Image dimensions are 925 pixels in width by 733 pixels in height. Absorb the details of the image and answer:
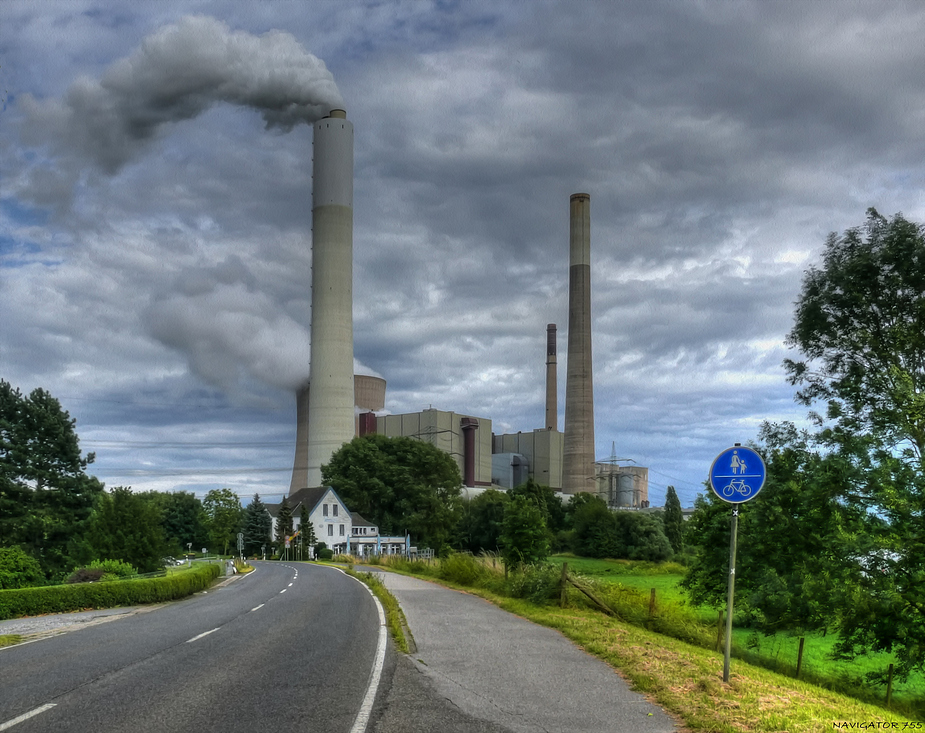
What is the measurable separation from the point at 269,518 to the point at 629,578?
44.0 metres

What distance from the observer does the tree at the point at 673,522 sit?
94.0m

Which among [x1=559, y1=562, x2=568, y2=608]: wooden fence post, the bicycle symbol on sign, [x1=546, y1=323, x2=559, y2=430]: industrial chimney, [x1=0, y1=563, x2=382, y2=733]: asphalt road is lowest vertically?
[x1=559, y1=562, x2=568, y2=608]: wooden fence post

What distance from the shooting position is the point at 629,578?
6631cm

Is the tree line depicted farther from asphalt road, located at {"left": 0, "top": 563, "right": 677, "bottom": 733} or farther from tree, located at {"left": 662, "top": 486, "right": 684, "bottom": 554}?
tree, located at {"left": 662, "top": 486, "right": 684, "bottom": 554}

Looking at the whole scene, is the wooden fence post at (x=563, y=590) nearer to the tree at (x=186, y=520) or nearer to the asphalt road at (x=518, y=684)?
the asphalt road at (x=518, y=684)

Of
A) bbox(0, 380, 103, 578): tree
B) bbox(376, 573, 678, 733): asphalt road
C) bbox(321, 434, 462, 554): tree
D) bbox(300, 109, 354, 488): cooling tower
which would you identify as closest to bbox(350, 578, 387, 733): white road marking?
bbox(376, 573, 678, 733): asphalt road

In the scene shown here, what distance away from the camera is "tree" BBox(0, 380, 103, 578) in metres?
43.0

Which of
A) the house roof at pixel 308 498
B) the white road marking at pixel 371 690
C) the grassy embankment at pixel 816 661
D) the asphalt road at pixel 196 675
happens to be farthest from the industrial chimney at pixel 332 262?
the white road marking at pixel 371 690

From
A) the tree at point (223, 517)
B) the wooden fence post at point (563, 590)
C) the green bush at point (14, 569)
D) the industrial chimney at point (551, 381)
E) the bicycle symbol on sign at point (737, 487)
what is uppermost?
the industrial chimney at point (551, 381)

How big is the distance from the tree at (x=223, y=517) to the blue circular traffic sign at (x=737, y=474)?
9308cm

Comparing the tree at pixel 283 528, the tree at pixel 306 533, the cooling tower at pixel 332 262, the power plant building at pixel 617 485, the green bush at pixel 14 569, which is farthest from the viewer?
the power plant building at pixel 617 485

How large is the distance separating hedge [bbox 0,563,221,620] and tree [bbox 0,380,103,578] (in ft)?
56.4

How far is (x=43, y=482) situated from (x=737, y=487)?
44.1 meters

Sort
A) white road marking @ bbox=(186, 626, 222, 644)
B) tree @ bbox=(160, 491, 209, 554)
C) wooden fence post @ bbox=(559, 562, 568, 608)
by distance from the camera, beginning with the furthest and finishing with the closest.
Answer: tree @ bbox=(160, 491, 209, 554) < wooden fence post @ bbox=(559, 562, 568, 608) < white road marking @ bbox=(186, 626, 222, 644)
